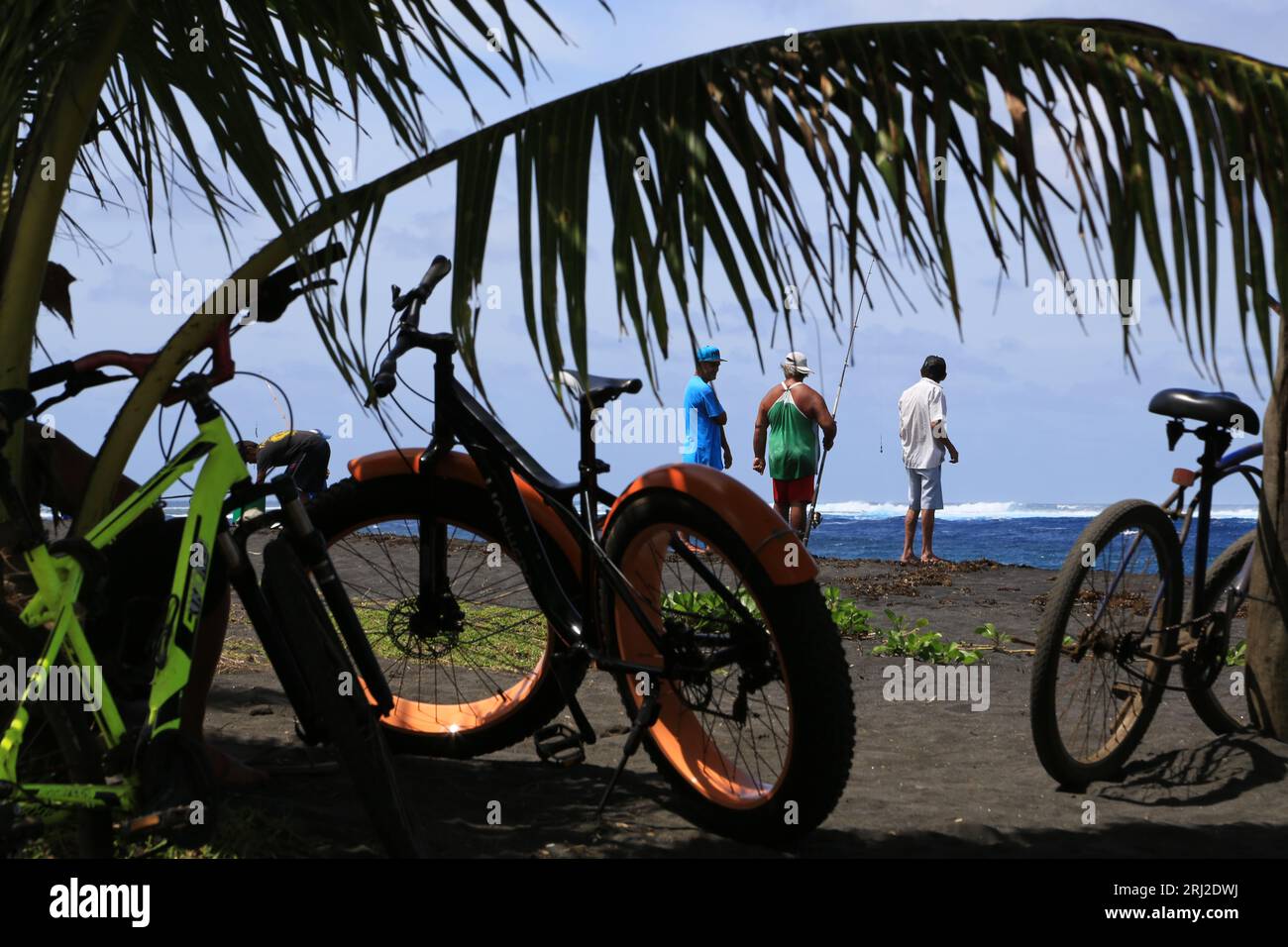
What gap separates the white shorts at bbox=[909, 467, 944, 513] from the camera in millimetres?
12023

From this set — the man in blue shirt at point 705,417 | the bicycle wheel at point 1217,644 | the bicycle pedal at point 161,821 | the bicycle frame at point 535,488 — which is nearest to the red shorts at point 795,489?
the man in blue shirt at point 705,417

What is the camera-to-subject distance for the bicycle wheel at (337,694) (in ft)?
10.3

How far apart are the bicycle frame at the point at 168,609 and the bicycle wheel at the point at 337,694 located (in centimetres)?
19

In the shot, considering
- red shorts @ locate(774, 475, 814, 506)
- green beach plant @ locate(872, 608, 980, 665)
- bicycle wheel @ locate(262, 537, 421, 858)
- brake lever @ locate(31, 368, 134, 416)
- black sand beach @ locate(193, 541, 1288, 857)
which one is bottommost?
black sand beach @ locate(193, 541, 1288, 857)

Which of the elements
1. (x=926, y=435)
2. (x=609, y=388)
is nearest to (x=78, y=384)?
(x=609, y=388)

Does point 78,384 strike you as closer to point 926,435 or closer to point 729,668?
point 729,668

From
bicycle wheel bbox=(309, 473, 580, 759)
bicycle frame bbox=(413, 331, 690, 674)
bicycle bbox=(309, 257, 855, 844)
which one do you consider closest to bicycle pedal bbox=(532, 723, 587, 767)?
bicycle bbox=(309, 257, 855, 844)

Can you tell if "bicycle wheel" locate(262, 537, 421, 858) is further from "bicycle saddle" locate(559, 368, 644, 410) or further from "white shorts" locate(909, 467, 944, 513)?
"white shorts" locate(909, 467, 944, 513)

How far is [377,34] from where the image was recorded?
3.81 meters

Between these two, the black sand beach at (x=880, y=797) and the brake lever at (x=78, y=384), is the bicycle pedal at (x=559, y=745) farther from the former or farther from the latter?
the brake lever at (x=78, y=384)

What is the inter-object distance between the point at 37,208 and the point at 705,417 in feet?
23.3

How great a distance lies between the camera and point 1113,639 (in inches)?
188

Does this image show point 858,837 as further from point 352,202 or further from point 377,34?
point 377,34

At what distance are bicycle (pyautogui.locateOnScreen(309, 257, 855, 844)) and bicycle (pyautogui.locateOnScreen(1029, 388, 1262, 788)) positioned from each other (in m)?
1.22
